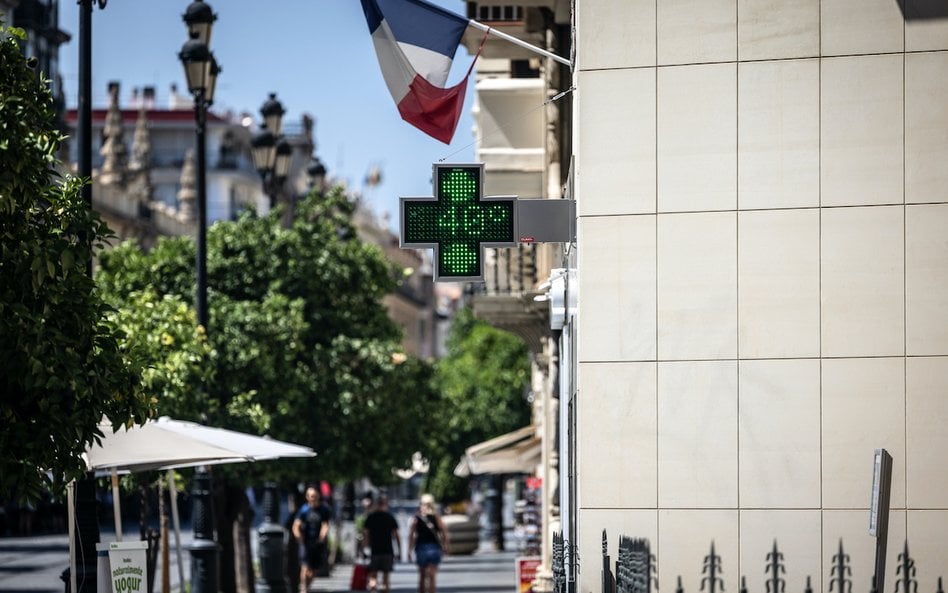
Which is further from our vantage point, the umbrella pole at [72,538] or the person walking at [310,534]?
the person walking at [310,534]

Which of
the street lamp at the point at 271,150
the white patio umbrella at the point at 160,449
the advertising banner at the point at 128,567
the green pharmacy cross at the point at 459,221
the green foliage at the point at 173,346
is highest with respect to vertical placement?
the street lamp at the point at 271,150

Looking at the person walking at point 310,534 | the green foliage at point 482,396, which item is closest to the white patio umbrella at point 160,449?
the person walking at point 310,534

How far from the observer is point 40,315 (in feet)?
39.6

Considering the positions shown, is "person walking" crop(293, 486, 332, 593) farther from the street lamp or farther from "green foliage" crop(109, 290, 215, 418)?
"green foliage" crop(109, 290, 215, 418)

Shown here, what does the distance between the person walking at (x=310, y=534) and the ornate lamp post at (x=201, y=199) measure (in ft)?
27.1

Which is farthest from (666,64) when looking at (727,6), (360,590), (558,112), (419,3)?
(360,590)

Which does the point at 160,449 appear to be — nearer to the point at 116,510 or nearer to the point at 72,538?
the point at 116,510

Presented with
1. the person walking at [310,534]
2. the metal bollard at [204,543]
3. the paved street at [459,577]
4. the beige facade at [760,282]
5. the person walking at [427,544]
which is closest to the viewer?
the beige facade at [760,282]

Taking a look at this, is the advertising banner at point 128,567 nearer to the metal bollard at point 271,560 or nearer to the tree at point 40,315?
the tree at point 40,315

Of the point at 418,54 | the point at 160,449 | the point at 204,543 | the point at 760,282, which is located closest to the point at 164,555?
the point at 204,543

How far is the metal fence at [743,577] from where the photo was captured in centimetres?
1186

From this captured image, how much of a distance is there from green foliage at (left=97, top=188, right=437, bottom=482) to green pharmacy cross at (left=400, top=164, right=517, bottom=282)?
41.6 feet

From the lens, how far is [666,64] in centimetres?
1277

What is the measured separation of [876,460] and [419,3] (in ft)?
16.8
